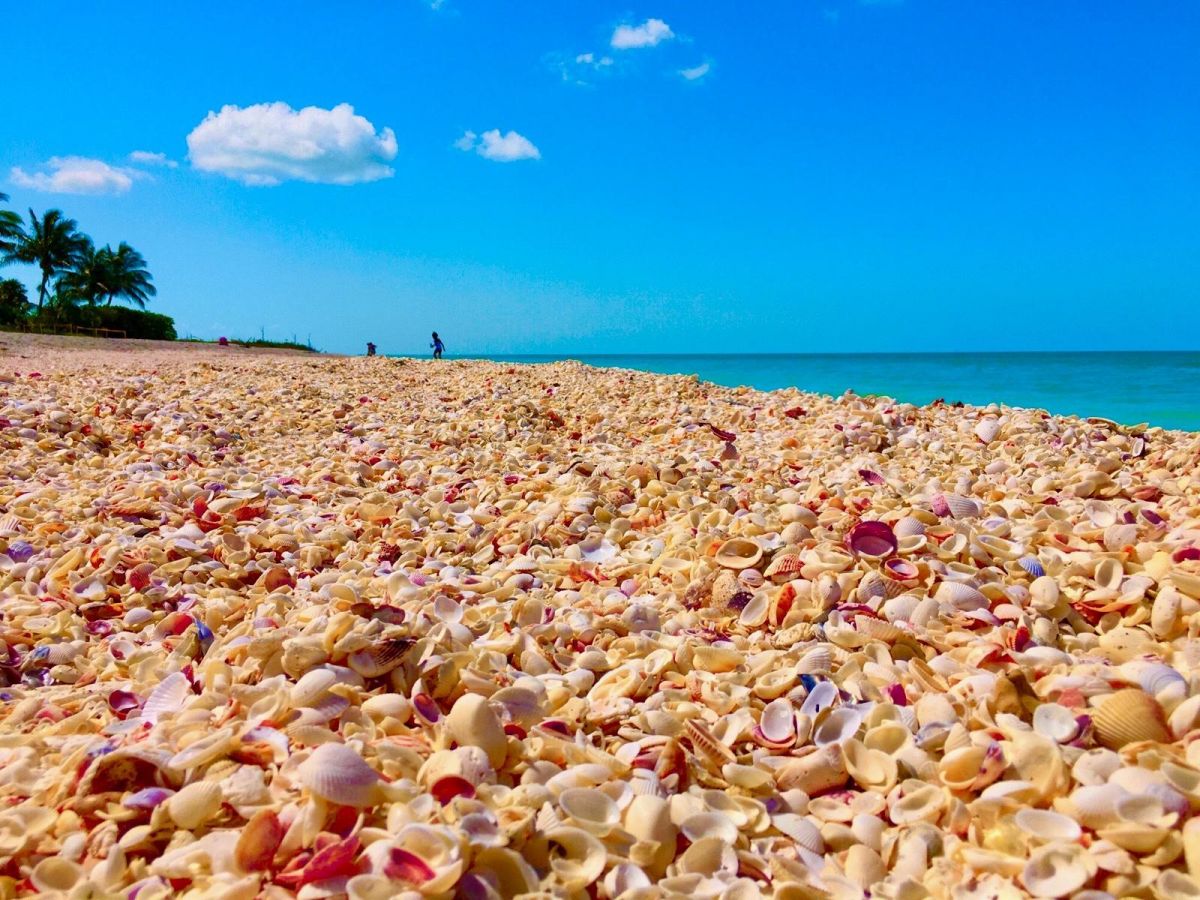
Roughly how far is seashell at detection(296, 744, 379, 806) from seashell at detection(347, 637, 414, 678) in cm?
50

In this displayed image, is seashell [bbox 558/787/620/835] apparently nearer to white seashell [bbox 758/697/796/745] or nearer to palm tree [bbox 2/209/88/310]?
white seashell [bbox 758/697/796/745]

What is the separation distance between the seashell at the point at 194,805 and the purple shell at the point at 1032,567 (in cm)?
276

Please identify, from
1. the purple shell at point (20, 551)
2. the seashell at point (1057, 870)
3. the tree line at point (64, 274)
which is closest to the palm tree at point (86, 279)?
the tree line at point (64, 274)

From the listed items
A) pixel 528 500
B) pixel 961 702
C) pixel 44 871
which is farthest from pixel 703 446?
pixel 44 871

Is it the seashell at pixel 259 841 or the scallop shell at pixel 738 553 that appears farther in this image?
the scallop shell at pixel 738 553

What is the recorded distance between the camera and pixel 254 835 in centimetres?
160

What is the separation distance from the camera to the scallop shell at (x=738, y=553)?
3.19m

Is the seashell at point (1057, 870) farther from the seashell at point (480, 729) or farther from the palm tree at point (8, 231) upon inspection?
the palm tree at point (8, 231)

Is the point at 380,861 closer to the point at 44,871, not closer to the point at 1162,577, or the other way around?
the point at 44,871

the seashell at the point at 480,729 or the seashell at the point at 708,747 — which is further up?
the seashell at the point at 480,729

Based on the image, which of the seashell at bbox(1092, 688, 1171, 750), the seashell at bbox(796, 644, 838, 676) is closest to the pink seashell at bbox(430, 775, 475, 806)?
the seashell at bbox(796, 644, 838, 676)

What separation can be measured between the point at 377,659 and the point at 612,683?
70 cm

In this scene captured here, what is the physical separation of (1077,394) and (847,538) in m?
28.0

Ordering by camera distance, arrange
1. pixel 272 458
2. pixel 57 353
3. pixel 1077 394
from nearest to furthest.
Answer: pixel 272 458 → pixel 57 353 → pixel 1077 394
